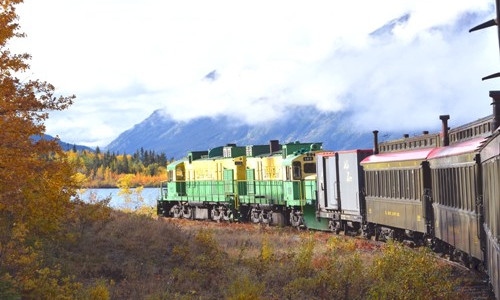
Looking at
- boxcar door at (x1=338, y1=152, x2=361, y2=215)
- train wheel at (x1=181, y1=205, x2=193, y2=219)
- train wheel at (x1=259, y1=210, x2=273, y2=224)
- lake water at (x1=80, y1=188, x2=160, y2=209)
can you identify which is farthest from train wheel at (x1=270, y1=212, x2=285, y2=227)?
train wheel at (x1=181, y1=205, x2=193, y2=219)

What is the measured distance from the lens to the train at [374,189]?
17141 millimetres

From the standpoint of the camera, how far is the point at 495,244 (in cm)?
1266

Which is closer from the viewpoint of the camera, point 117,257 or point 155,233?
point 117,257

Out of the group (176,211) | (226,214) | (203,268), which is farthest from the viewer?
(176,211)

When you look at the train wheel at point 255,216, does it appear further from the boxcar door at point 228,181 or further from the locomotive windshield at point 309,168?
the locomotive windshield at point 309,168

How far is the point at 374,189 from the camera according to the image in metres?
33.5

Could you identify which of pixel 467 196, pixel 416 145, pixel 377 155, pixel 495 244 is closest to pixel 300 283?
pixel 467 196

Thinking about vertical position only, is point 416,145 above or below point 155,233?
above

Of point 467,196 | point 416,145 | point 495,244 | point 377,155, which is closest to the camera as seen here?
point 495,244

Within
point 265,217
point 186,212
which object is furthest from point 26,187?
point 186,212

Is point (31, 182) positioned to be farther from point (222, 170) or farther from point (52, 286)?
point (222, 170)

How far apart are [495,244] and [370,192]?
2156 centimetres

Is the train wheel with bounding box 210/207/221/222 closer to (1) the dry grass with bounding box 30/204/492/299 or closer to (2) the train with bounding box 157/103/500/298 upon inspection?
(2) the train with bounding box 157/103/500/298

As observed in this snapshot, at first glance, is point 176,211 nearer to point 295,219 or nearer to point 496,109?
point 295,219
